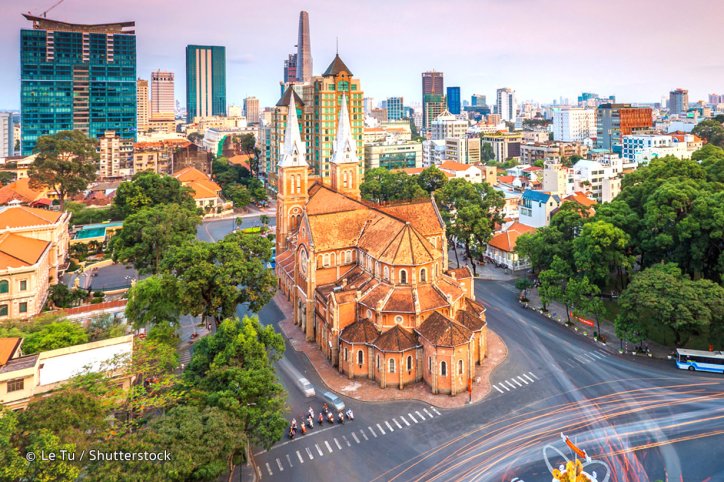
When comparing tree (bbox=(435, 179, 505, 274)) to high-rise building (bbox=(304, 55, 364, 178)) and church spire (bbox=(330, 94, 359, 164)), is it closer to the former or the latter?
church spire (bbox=(330, 94, 359, 164))

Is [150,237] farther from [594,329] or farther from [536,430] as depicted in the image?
[594,329]

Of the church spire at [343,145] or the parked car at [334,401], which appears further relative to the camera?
the church spire at [343,145]

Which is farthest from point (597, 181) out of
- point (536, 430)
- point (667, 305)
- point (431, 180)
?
point (536, 430)

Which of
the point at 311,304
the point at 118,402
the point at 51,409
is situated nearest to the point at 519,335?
the point at 311,304

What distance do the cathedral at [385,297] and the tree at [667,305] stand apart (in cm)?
1340

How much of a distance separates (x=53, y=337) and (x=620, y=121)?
179637 mm

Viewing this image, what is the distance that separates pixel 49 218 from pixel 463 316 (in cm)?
5435

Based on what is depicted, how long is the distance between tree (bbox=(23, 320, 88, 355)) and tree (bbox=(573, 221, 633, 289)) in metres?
47.6

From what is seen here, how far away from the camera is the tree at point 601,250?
5147 cm

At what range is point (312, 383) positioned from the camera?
43.0 metres

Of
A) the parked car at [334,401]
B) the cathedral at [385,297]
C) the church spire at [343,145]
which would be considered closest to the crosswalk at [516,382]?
the cathedral at [385,297]

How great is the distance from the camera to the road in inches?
1256

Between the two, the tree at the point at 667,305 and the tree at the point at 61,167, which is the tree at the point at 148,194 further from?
the tree at the point at 667,305

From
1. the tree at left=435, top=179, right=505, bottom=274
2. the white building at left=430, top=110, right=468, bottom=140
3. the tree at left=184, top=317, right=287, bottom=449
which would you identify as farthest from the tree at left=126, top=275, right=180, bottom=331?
the white building at left=430, top=110, right=468, bottom=140
